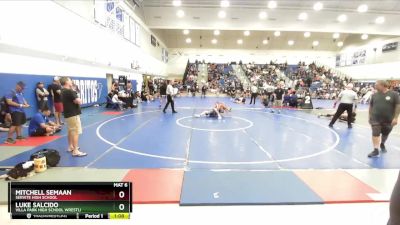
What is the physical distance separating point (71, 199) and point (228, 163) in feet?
12.9

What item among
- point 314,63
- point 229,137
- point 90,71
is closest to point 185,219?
point 229,137

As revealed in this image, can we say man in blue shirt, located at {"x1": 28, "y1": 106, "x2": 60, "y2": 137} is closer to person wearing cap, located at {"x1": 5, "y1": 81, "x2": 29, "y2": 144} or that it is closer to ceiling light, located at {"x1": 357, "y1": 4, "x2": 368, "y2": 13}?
person wearing cap, located at {"x1": 5, "y1": 81, "x2": 29, "y2": 144}

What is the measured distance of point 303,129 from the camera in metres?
9.59

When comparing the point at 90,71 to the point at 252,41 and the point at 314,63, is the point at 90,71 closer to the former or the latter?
the point at 252,41

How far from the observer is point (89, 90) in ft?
47.9

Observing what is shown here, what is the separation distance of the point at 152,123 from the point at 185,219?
717cm

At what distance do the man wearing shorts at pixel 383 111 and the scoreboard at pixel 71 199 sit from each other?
6248 millimetres

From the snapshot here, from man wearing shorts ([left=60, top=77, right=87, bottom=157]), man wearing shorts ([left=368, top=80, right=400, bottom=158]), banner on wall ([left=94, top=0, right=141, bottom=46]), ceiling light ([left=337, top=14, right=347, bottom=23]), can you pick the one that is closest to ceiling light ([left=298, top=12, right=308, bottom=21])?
ceiling light ([left=337, top=14, right=347, bottom=23])

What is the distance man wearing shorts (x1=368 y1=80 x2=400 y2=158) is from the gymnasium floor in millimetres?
650

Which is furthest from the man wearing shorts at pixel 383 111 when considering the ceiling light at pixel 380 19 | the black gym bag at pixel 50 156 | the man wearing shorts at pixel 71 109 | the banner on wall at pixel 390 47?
the banner on wall at pixel 390 47

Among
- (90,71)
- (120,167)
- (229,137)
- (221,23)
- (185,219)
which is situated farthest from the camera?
(221,23)

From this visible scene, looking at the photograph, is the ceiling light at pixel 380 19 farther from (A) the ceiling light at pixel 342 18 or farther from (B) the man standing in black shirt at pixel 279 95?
(B) the man standing in black shirt at pixel 279 95

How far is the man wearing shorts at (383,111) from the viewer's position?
601cm

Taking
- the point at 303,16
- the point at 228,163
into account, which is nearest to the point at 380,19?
the point at 303,16
